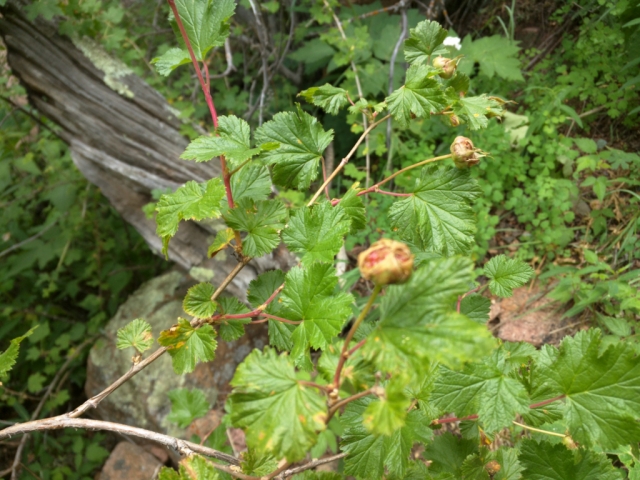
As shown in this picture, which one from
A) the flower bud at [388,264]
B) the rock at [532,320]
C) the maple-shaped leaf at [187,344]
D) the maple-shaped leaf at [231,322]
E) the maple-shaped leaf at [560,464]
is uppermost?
the flower bud at [388,264]

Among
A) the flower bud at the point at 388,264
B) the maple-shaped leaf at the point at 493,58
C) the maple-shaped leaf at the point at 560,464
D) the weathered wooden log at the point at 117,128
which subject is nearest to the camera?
the flower bud at the point at 388,264

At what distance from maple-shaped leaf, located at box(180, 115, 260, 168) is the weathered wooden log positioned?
141 centimetres

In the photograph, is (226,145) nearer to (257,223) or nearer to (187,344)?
(257,223)

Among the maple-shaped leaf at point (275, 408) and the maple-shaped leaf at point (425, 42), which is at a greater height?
the maple-shaped leaf at point (425, 42)

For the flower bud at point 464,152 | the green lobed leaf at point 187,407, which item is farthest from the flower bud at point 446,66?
the green lobed leaf at point 187,407

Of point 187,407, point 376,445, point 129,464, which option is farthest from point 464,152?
point 129,464

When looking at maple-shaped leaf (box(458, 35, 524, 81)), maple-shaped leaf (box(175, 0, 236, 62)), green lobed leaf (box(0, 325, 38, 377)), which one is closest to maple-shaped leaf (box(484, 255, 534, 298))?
maple-shaped leaf (box(175, 0, 236, 62))

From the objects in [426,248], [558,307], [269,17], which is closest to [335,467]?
[558,307]

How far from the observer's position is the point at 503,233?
262 cm

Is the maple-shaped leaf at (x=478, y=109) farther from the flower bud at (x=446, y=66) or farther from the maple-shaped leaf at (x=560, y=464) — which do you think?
the maple-shaped leaf at (x=560, y=464)

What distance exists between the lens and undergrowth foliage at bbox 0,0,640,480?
1.70 feet

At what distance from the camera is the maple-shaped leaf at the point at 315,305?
0.65 metres

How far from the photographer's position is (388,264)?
19.3 inches

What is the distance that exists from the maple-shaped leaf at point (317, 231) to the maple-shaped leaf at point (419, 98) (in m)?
0.23
